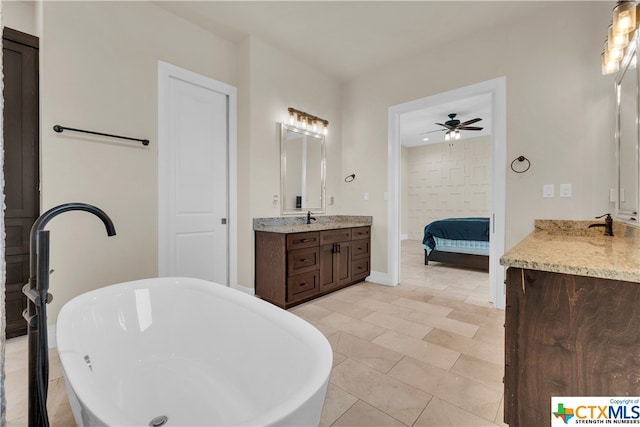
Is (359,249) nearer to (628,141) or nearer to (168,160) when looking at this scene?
(168,160)

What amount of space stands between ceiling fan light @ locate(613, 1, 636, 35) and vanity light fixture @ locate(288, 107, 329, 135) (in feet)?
9.09

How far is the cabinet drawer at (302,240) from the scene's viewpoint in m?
2.90

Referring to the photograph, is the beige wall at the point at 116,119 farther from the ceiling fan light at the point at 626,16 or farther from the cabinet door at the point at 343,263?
the ceiling fan light at the point at 626,16

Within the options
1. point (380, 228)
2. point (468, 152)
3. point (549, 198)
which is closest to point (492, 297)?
point (549, 198)

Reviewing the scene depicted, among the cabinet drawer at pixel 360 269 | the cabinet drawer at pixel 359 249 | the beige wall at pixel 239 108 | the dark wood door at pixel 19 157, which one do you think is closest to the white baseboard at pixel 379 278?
the cabinet drawer at pixel 360 269

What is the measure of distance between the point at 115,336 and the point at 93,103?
5.98ft

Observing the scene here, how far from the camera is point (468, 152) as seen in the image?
7.23m

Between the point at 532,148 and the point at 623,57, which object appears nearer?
the point at 623,57

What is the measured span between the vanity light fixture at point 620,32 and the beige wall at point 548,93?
55 centimetres

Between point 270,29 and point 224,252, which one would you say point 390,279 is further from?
point 270,29

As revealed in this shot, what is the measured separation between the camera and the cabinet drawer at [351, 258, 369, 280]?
371cm

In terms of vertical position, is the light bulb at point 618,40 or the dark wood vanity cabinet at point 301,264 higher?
the light bulb at point 618,40

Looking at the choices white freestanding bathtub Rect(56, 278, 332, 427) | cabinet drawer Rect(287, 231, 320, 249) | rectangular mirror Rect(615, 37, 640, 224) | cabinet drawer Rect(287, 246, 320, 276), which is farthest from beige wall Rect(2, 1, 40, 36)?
rectangular mirror Rect(615, 37, 640, 224)

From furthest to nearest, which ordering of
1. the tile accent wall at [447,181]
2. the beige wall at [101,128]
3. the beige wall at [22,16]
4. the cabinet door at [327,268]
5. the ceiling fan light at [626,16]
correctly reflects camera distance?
the tile accent wall at [447,181] → the cabinet door at [327,268] → the beige wall at [22,16] → the beige wall at [101,128] → the ceiling fan light at [626,16]
